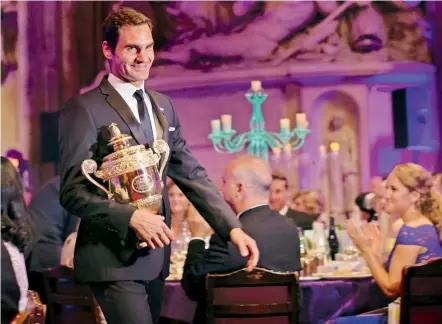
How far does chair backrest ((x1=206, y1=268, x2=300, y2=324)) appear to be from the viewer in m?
3.14

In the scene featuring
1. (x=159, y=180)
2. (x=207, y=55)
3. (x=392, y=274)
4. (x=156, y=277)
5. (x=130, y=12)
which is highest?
(x=207, y=55)

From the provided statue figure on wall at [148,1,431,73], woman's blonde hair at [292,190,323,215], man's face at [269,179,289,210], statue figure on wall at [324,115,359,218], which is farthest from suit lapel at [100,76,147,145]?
statue figure on wall at [148,1,431,73]

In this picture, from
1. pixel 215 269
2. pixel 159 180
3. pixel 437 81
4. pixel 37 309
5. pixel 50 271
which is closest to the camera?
pixel 159 180

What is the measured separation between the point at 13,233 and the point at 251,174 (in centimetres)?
104

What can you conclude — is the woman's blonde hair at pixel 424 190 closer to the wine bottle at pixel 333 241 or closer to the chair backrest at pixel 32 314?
the wine bottle at pixel 333 241

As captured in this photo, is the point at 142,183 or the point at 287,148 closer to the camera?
the point at 142,183

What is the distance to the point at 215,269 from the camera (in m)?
3.23

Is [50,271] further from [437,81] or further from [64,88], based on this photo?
[437,81]

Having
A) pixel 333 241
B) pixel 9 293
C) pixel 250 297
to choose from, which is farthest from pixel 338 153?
pixel 9 293

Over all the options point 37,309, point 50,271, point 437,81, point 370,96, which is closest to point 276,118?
point 370,96

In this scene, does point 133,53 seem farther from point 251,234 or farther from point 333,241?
point 333,241

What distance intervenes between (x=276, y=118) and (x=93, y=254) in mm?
5978

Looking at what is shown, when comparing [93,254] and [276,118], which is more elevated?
[276,118]

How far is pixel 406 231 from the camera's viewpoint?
332 cm
